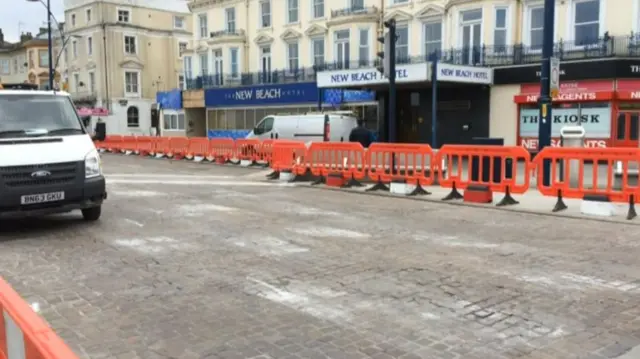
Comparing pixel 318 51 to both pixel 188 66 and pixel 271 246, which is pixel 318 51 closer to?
pixel 188 66

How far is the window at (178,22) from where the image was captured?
61244 millimetres

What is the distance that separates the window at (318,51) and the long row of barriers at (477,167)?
66.7 ft

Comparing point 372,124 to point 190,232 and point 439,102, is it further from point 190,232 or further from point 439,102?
point 190,232

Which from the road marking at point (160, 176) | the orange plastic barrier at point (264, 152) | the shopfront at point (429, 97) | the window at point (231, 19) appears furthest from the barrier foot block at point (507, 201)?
the window at point (231, 19)

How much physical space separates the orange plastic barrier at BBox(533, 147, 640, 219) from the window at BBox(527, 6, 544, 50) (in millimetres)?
17361

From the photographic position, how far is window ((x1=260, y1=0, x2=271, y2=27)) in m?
41.1

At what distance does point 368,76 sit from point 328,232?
1918 centimetres

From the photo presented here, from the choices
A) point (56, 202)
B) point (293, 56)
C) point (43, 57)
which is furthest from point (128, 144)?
point (43, 57)

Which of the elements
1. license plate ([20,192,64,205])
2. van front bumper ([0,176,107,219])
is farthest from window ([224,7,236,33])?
license plate ([20,192,64,205])

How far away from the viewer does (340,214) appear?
1111cm

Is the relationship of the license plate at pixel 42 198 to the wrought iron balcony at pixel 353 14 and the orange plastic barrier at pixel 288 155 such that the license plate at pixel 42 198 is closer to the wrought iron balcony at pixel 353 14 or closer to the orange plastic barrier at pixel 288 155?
the orange plastic barrier at pixel 288 155

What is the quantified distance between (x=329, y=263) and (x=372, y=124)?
1094 inches

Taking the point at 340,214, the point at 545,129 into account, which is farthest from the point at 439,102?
the point at 340,214

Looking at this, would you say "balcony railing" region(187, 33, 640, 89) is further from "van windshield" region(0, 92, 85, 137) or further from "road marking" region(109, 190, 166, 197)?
"van windshield" region(0, 92, 85, 137)
